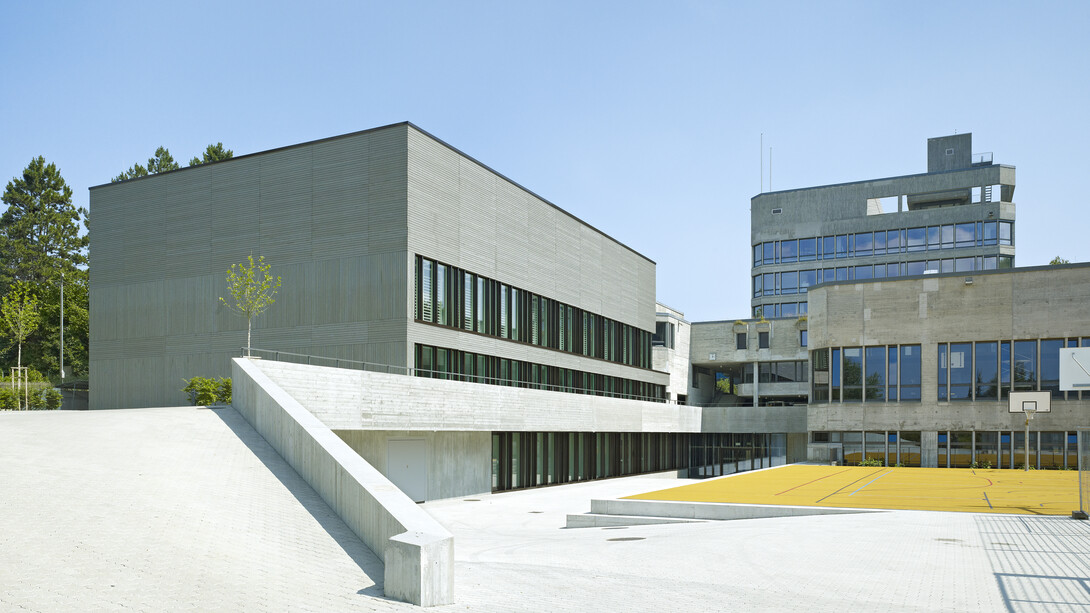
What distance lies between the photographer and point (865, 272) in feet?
268

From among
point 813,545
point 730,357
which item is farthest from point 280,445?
point 730,357

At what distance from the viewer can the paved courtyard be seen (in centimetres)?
1050

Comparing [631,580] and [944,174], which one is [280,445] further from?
[944,174]

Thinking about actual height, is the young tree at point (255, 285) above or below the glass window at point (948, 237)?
below

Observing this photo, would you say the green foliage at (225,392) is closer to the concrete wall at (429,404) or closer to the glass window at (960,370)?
the concrete wall at (429,404)

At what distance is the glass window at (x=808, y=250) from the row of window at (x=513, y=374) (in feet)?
97.3

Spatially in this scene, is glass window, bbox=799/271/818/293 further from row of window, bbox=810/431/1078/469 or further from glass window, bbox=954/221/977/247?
row of window, bbox=810/431/1078/469

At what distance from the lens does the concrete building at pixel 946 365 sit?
45.6 metres

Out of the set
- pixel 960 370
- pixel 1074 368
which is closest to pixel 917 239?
pixel 960 370

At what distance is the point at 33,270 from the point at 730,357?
205ft

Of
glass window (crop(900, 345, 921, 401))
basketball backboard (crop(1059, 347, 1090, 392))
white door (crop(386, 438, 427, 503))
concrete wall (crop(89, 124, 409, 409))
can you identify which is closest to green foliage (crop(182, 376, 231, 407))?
white door (crop(386, 438, 427, 503))

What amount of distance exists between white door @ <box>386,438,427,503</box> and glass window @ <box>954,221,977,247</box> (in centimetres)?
6174

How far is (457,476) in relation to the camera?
36469 mm

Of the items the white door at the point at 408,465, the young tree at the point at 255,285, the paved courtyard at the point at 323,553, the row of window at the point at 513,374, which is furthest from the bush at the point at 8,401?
the paved courtyard at the point at 323,553
